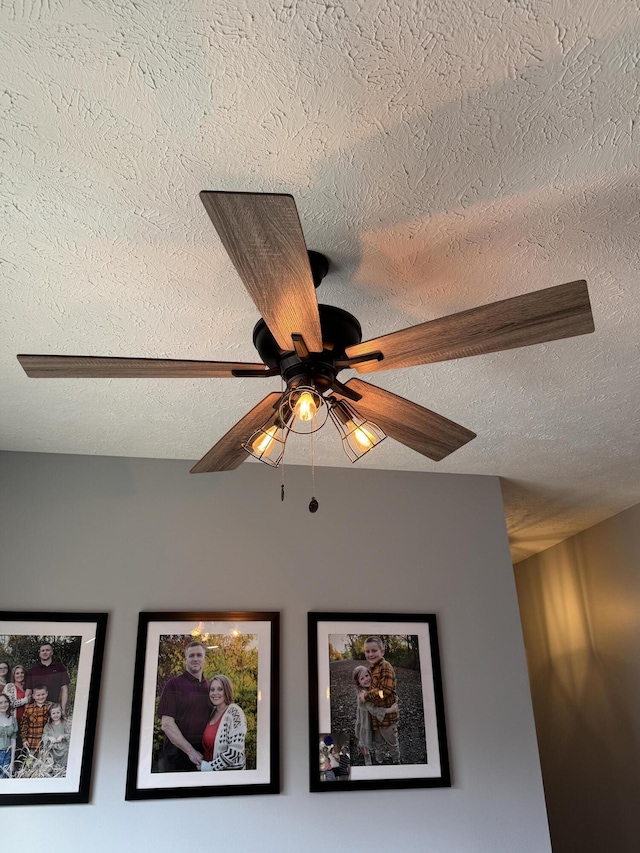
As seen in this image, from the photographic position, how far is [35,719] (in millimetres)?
2510

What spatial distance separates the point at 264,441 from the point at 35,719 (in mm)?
1652

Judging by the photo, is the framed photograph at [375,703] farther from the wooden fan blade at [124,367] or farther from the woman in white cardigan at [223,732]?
the wooden fan blade at [124,367]

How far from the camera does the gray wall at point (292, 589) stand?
251cm

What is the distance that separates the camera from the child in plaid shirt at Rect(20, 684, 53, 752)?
248 centimetres

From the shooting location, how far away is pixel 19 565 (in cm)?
272

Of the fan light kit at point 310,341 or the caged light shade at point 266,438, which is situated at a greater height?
the fan light kit at point 310,341

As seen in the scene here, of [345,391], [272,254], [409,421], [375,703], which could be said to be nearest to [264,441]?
[345,391]

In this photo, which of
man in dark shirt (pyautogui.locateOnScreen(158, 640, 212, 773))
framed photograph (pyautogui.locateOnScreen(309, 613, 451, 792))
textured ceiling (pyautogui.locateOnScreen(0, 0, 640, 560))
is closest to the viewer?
textured ceiling (pyautogui.locateOnScreen(0, 0, 640, 560))

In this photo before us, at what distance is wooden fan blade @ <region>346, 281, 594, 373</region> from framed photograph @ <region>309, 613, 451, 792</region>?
171 cm

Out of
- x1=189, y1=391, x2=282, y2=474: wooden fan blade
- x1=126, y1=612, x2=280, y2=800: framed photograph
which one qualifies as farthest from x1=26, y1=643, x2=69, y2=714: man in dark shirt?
x1=189, y1=391, x2=282, y2=474: wooden fan blade

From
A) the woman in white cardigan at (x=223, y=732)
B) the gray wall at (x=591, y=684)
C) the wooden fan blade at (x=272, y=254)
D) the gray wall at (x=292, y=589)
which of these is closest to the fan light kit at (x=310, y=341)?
the wooden fan blade at (x=272, y=254)

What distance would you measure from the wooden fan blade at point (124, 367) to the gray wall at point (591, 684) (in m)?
2.98

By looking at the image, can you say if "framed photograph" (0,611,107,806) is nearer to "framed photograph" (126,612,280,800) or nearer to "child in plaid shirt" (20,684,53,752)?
"child in plaid shirt" (20,684,53,752)

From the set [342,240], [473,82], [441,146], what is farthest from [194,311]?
[473,82]
